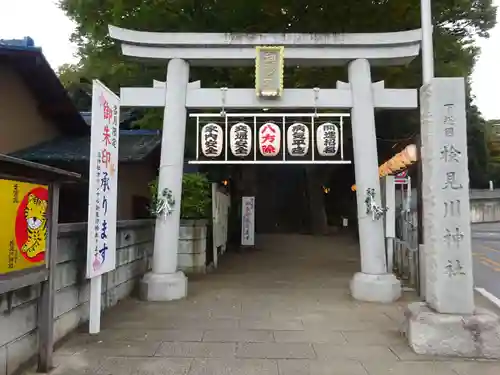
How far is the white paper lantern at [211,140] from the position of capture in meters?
9.54

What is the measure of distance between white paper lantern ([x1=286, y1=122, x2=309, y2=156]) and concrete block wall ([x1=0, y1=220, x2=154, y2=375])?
3.80 metres

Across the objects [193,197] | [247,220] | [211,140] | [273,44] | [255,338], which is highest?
[273,44]

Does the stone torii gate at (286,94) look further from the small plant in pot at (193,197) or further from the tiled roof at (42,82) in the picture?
the tiled roof at (42,82)

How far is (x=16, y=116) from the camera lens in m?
11.8

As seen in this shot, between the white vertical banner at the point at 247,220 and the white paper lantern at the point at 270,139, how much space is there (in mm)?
10008

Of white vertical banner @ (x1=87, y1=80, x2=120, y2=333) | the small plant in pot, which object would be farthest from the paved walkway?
the small plant in pot

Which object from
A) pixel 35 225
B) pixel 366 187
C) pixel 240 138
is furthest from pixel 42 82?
pixel 366 187

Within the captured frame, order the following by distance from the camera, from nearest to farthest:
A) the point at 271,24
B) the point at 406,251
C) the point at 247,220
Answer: the point at 406,251
the point at 271,24
the point at 247,220

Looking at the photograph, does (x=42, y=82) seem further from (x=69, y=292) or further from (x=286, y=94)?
(x=69, y=292)

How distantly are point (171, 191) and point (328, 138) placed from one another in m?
3.47

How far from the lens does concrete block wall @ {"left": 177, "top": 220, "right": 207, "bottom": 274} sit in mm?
12375

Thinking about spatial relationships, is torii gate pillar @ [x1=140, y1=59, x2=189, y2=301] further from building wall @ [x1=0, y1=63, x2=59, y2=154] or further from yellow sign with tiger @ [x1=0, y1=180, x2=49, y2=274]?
building wall @ [x1=0, y1=63, x2=59, y2=154]

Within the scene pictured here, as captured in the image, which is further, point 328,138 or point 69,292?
point 328,138

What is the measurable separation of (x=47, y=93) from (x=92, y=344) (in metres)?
8.41
